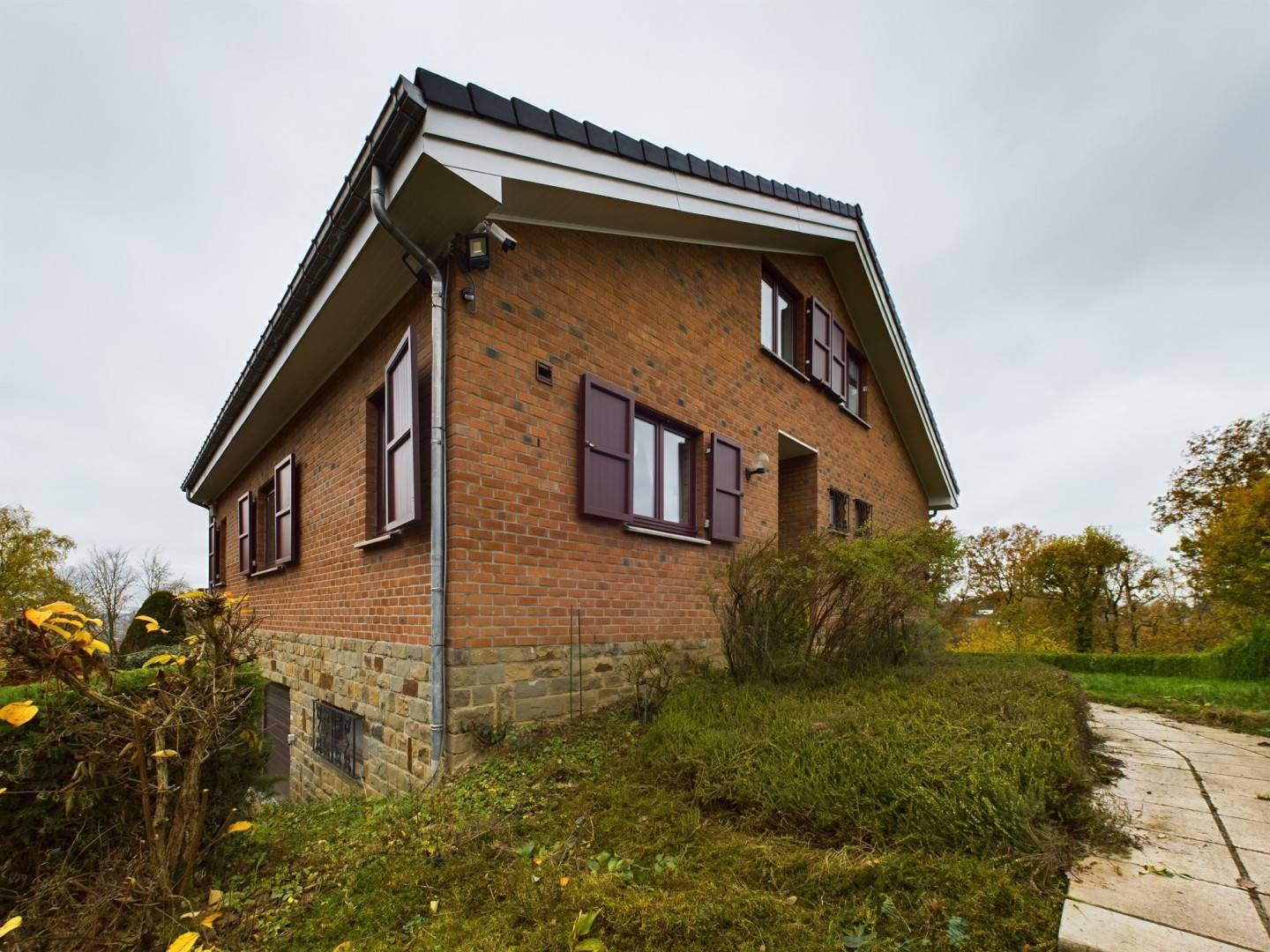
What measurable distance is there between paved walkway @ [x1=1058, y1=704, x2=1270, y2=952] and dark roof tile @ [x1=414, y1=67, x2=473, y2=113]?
15.7 feet

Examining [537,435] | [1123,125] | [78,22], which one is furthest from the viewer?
[1123,125]

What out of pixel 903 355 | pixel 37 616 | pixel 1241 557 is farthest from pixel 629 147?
pixel 1241 557

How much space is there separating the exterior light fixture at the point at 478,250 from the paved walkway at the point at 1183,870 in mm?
4449

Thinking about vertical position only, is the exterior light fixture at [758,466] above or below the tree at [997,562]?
above

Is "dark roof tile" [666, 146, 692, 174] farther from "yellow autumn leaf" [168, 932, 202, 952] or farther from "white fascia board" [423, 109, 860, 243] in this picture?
"yellow autumn leaf" [168, 932, 202, 952]

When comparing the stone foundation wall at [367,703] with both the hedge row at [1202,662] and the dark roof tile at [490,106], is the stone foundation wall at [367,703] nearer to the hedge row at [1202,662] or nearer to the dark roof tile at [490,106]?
the dark roof tile at [490,106]

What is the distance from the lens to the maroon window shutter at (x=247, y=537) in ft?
30.6

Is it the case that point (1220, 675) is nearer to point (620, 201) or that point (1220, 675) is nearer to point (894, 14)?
point (894, 14)

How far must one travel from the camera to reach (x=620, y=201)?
4988 mm

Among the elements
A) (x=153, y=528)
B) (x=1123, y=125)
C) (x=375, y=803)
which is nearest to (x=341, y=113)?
(x=375, y=803)

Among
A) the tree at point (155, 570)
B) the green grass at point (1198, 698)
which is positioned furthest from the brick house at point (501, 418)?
the tree at point (155, 570)

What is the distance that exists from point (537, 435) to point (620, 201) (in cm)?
214

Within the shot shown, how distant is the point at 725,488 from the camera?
6.62 metres

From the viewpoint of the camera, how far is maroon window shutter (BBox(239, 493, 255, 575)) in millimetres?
9328
